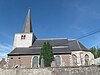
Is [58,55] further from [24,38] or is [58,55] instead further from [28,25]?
[28,25]

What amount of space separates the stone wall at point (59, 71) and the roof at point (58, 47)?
15.4 metres

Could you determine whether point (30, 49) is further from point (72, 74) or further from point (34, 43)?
point (72, 74)

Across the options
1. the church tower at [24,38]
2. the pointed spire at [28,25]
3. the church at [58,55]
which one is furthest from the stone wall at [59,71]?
the pointed spire at [28,25]

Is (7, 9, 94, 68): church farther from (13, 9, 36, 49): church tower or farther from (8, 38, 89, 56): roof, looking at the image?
(13, 9, 36, 49): church tower

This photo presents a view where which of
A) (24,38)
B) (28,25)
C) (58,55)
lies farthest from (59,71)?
(28,25)

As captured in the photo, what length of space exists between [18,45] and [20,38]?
1933 millimetres

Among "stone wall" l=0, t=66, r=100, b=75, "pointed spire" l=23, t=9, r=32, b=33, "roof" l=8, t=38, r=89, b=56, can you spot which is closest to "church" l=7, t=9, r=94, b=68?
"roof" l=8, t=38, r=89, b=56

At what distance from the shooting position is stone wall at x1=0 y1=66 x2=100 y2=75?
11404mm

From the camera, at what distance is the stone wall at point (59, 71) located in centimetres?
1140

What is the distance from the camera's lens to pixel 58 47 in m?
30.9

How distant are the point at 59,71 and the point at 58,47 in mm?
18747

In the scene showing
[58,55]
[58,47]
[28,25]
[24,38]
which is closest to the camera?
[58,55]

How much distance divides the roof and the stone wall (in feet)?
50.4

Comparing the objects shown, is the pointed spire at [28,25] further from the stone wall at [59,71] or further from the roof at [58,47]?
the stone wall at [59,71]
